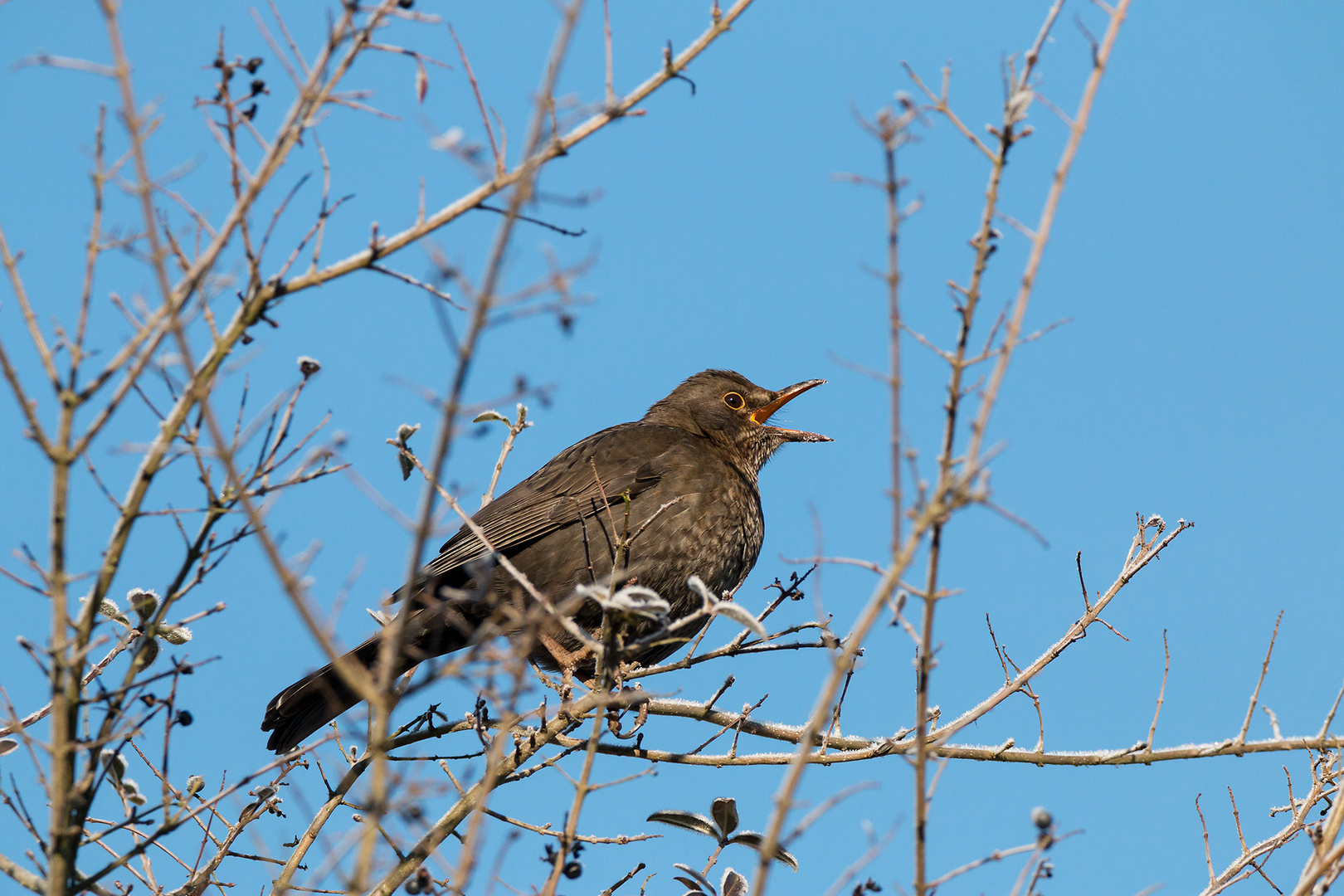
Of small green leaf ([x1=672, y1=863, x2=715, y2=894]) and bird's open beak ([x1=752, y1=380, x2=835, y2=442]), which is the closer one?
small green leaf ([x1=672, y1=863, x2=715, y2=894])

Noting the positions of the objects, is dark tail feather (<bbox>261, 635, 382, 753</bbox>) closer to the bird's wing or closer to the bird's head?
the bird's wing

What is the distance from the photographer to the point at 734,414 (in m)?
8.21

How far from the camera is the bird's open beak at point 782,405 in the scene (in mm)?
8094

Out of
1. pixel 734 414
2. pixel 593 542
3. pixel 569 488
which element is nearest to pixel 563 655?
pixel 593 542

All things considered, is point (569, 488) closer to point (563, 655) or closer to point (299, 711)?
point (563, 655)

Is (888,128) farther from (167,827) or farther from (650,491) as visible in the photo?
(650,491)

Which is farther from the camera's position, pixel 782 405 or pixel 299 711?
pixel 782 405

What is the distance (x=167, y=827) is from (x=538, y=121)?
2314 mm

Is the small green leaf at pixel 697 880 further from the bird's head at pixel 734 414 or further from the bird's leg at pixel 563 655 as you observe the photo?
the bird's head at pixel 734 414

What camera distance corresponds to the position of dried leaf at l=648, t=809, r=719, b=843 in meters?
4.45

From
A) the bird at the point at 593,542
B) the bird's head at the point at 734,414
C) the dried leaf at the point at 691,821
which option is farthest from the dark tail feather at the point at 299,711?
the bird's head at the point at 734,414

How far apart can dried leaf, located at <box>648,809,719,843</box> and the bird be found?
1108 mm

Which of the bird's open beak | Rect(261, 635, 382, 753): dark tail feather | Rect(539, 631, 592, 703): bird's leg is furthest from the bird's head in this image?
Rect(261, 635, 382, 753): dark tail feather

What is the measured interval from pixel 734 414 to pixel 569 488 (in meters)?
1.75
